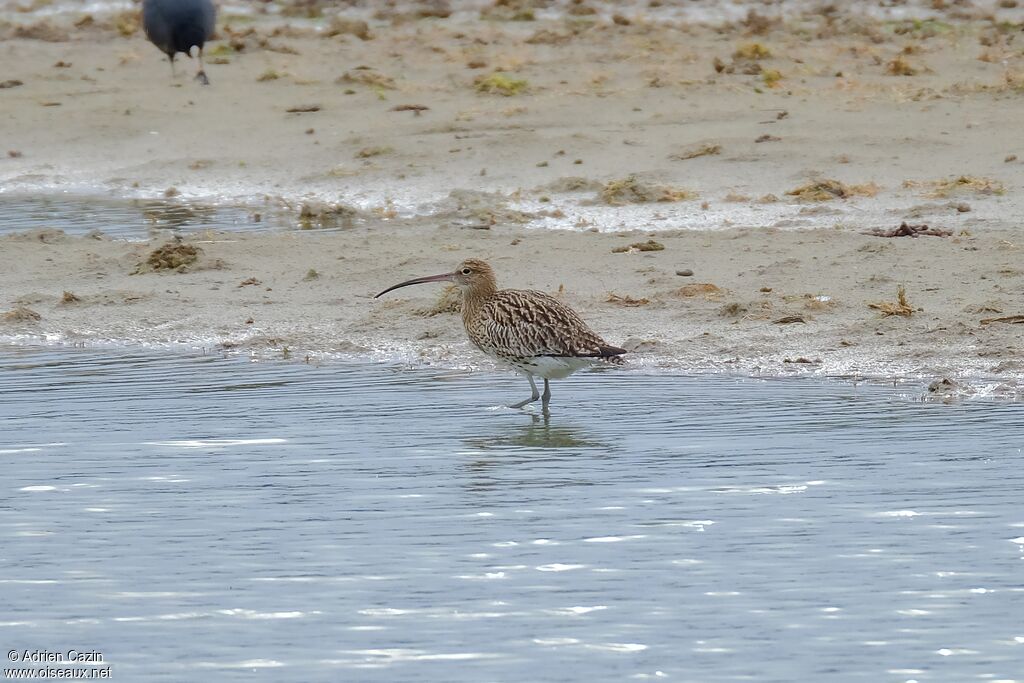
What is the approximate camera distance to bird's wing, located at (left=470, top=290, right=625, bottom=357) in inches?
385

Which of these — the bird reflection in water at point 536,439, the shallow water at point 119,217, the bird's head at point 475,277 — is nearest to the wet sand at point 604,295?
the bird's head at point 475,277

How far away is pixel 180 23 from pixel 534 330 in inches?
472

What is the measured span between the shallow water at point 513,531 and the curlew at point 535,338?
0.25m

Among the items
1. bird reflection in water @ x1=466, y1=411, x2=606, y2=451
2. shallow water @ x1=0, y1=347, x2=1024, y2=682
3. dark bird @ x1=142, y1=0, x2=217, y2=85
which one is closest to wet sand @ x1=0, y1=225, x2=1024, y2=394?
shallow water @ x1=0, y1=347, x2=1024, y2=682

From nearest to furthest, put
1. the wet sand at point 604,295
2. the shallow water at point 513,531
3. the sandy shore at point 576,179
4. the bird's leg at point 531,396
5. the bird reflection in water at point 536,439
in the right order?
the shallow water at point 513,531 → the bird reflection in water at point 536,439 → the bird's leg at point 531,396 → the wet sand at point 604,295 → the sandy shore at point 576,179

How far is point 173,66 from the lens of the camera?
2181 centimetres

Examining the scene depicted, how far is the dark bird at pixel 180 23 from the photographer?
2067 centimetres

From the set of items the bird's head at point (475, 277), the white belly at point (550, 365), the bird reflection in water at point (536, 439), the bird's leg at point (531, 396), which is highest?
the bird's head at point (475, 277)

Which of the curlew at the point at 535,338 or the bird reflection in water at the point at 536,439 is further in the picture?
the curlew at the point at 535,338

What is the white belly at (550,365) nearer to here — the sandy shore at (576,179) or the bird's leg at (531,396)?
the bird's leg at (531,396)

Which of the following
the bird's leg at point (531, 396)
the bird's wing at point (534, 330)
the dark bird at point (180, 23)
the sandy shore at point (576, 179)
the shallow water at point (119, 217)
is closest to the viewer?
the bird's wing at point (534, 330)

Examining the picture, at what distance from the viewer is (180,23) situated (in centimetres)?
2069

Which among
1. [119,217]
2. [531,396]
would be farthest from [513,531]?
[119,217]

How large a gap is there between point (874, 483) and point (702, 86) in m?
11.3
